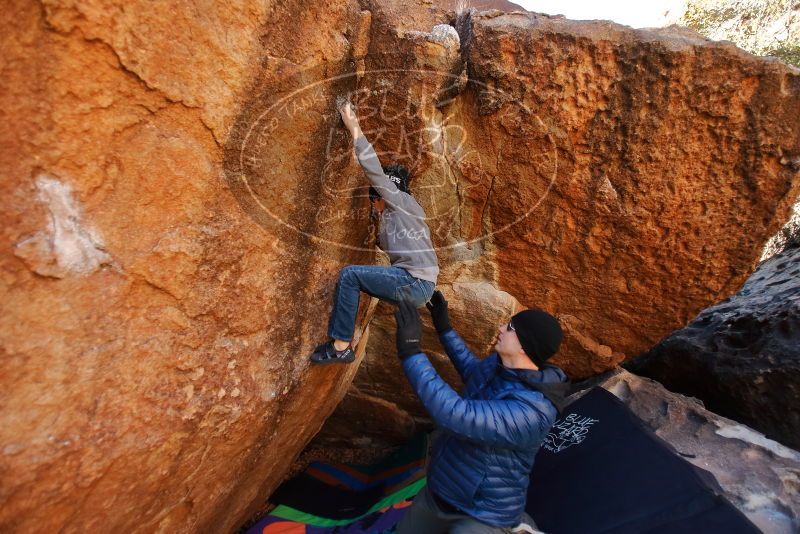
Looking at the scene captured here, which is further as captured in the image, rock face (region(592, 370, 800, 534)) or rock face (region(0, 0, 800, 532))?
rock face (region(592, 370, 800, 534))

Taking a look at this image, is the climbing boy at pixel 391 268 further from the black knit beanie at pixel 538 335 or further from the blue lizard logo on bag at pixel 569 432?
the blue lizard logo on bag at pixel 569 432

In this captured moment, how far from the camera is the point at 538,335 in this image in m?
1.97

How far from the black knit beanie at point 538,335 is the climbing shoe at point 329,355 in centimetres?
100

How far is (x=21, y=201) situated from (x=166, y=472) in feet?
4.10

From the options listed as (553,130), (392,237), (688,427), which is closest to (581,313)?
(688,427)

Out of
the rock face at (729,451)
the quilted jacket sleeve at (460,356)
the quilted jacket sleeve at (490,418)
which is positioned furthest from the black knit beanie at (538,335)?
the rock face at (729,451)

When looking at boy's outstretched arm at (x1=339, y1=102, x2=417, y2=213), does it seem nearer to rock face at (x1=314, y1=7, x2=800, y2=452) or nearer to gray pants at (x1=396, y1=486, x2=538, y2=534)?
rock face at (x1=314, y1=7, x2=800, y2=452)

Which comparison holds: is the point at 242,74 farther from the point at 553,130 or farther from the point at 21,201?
the point at 553,130

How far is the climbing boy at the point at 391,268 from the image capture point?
2439 millimetres

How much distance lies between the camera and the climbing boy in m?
2.44

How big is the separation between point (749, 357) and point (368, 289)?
116 inches

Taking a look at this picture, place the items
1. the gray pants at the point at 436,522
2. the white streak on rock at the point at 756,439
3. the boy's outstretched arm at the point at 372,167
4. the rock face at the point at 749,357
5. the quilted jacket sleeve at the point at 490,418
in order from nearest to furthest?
the quilted jacket sleeve at the point at 490,418, the gray pants at the point at 436,522, the boy's outstretched arm at the point at 372,167, the white streak on rock at the point at 756,439, the rock face at the point at 749,357

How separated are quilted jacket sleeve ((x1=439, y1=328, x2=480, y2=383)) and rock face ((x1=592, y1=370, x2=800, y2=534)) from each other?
1565 mm

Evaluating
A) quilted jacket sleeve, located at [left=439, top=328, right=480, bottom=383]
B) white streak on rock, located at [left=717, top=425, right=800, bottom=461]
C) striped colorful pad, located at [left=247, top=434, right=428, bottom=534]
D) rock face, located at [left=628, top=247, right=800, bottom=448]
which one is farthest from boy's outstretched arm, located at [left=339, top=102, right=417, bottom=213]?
rock face, located at [left=628, top=247, right=800, bottom=448]
